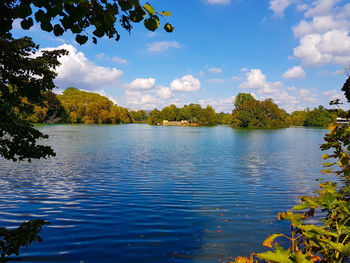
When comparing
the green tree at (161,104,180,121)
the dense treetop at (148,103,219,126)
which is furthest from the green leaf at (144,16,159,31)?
the green tree at (161,104,180,121)

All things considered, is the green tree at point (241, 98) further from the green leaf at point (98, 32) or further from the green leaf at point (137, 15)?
the green leaf at point (137, 15)

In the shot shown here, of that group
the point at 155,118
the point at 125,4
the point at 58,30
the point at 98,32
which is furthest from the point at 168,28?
the point at 155,118

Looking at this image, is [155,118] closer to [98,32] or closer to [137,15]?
[98,32]

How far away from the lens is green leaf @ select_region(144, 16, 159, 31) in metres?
3.18

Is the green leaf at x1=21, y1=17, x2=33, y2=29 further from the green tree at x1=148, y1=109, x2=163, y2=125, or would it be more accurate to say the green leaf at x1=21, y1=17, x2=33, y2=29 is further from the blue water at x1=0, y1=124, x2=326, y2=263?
the green tree at x1=148, y1=109, x2=163, y2=125

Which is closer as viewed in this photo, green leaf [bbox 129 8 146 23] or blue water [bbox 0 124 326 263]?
green leaf [bbox 129 8 146 23]

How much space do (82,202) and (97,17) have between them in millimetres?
9852

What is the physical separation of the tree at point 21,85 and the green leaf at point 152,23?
3.81 meters

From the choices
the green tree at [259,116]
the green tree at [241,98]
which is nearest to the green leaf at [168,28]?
the green tree at [259,116]

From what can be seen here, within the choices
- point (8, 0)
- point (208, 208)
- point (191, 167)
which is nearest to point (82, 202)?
point (208, 208)

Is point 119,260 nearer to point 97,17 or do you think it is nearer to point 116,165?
point 97,17

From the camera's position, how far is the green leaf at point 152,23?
3.18 m

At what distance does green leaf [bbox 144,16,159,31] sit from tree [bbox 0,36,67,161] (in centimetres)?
381

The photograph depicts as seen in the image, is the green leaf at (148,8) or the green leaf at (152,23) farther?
the green leaf at (152,23)
